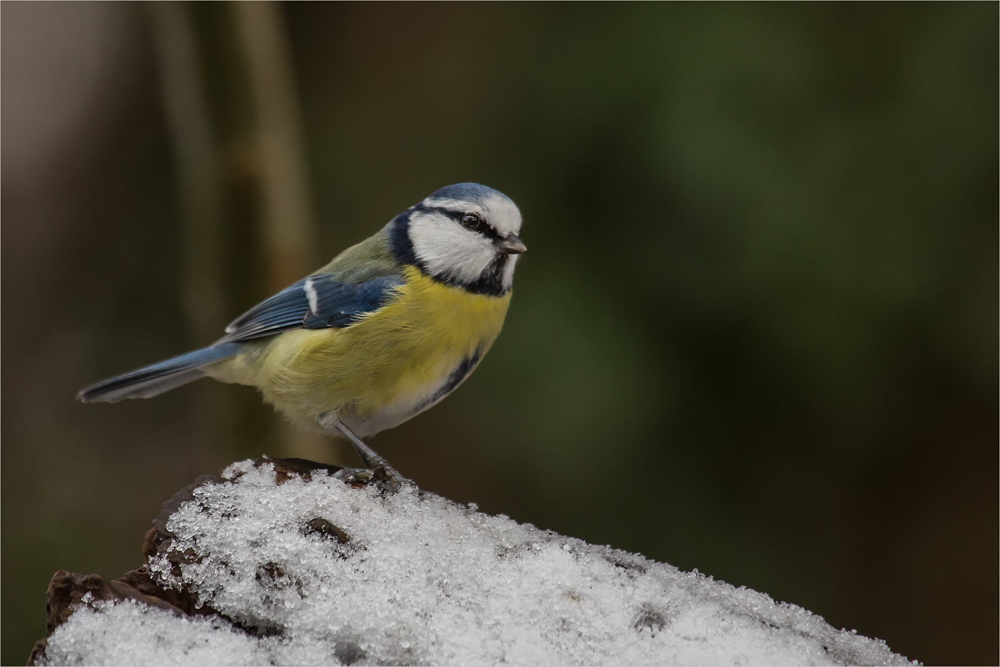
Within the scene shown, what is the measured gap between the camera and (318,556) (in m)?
1.07

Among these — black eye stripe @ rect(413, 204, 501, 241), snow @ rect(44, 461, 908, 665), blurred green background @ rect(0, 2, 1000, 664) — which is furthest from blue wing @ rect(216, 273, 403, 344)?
snow @ rect(44, 461, 908, 665)

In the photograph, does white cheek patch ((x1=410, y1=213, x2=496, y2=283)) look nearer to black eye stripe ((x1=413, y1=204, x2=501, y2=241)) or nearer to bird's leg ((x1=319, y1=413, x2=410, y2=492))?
black eye stripe ((x1=413, y1=204, x2=501, y2=241))

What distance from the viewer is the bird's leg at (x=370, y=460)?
1.38m

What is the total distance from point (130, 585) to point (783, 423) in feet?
6.13

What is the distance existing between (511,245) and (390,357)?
350 millimetres

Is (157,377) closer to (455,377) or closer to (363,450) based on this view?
(363,450)

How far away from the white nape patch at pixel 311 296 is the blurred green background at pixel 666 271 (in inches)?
13.6

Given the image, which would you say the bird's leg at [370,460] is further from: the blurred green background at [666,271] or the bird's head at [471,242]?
the blurred green background at [666,271]

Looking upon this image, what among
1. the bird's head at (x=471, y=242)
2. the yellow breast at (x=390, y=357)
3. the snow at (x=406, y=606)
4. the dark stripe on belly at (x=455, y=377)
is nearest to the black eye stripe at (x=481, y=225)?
the bird's head at (x=471, y=242)

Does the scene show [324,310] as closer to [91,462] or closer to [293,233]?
[293,233]

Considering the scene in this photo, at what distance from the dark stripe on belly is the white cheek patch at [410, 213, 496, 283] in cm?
16

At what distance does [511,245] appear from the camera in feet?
5.65

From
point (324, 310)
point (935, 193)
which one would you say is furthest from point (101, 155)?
point (935, 193)

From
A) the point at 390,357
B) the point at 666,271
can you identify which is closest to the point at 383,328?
the point at 390,357
